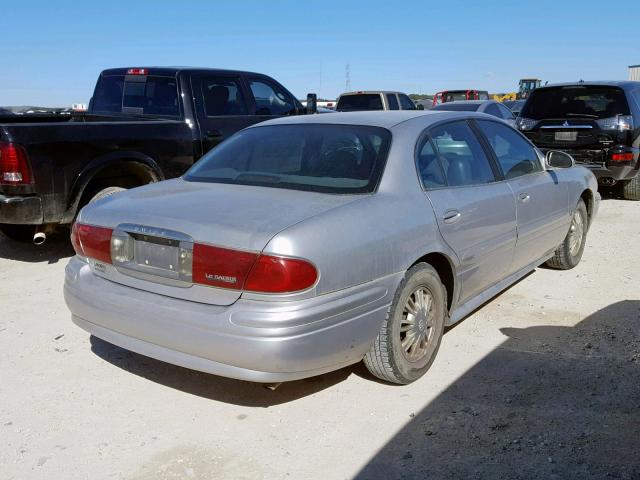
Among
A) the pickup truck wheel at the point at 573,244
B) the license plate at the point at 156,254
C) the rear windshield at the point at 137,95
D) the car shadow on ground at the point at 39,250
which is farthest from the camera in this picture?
the rear windshield at the point at 137,95

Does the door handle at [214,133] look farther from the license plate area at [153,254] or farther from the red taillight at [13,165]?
the license plate area at [153,254]

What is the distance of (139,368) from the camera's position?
388 centimetres

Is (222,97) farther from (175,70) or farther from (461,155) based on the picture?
(461,155)

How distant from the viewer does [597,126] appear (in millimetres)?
9141

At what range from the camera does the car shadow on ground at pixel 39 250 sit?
21.4ft

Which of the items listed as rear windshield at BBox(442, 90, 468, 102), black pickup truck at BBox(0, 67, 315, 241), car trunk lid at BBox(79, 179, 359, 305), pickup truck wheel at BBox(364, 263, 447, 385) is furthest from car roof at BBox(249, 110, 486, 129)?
rear windshield at BBox(442, 90, 468, 102)

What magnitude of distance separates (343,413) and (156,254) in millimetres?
1253

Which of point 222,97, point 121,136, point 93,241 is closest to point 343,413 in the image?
point 93,241

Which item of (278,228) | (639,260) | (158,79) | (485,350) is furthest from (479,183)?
(158,79)

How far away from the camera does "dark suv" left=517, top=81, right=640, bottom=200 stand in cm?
905

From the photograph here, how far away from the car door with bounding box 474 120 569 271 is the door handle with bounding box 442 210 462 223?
0.91 meters

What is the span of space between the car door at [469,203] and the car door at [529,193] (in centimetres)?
17

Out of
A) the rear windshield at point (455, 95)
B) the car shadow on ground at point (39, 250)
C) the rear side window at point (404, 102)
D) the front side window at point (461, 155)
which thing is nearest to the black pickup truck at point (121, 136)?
the car shadow on ground at point (39, 250)

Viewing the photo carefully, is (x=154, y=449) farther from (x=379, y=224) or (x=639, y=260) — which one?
(x=639, y=260)
